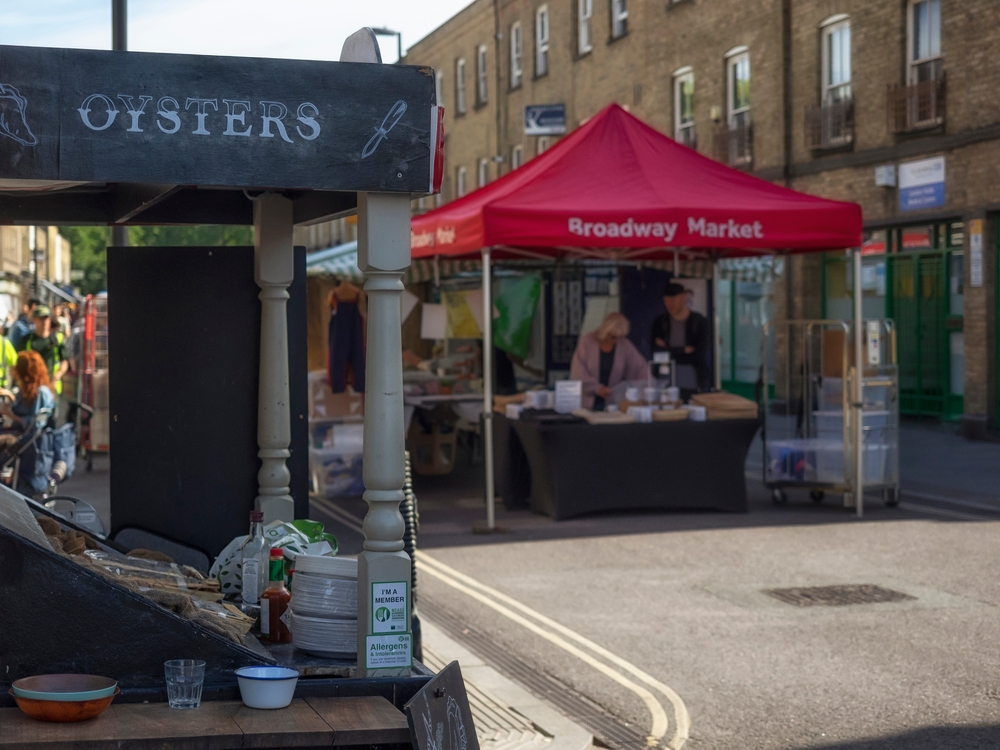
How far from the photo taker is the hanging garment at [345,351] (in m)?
14.4

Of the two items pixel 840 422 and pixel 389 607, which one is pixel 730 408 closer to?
pixel 840 422

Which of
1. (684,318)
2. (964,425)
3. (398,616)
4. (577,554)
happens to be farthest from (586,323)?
(398,616)

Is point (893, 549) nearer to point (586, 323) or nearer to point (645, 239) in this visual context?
point (645, 239)

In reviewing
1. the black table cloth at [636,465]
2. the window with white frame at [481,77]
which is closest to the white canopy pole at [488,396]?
the black table cloth at [636,465]

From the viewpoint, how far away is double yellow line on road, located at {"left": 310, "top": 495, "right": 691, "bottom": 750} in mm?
5973

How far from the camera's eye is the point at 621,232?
1148cm

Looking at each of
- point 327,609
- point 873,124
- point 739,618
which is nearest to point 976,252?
point 873,124

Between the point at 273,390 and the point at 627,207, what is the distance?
21.2ft

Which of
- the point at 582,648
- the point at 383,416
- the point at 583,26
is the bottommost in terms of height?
the point at 582,648

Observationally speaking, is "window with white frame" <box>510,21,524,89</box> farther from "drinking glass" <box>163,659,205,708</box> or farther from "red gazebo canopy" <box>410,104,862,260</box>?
"drinking glass" <box>163,659,205,708</box>

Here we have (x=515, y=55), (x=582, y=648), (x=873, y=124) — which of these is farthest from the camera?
(x=515, y=55)

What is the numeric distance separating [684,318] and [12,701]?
11.1 meters

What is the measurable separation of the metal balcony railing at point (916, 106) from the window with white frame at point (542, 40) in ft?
49.0

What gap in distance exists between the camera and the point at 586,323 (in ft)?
51.0
